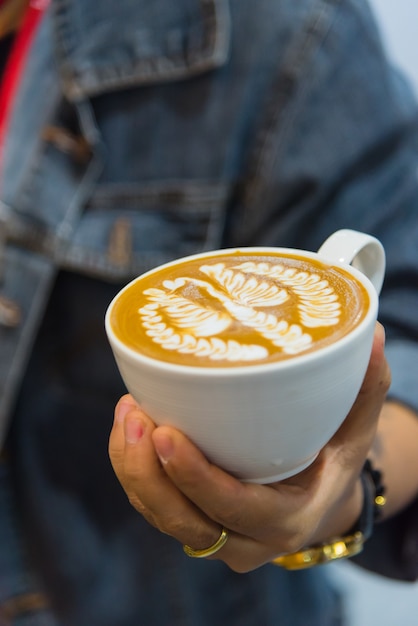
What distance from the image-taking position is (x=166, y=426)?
0.38 m

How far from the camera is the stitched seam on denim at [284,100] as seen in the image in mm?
696

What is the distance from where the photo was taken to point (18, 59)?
823 millimetres

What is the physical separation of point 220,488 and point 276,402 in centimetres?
7

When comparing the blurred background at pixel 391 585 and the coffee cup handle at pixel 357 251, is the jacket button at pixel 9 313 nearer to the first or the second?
the coffee cup handle at pixel 357 251

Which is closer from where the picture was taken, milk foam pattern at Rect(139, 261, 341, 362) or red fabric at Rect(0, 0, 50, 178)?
milk foam pattern at Rect(139, 261, 341, 362)

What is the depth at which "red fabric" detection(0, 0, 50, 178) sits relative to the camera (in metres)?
0.80

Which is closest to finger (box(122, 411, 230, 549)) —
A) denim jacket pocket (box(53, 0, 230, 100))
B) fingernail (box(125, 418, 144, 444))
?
fingernail (box(125, 418, 144, 444))

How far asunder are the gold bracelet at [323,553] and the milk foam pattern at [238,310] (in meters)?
0.25

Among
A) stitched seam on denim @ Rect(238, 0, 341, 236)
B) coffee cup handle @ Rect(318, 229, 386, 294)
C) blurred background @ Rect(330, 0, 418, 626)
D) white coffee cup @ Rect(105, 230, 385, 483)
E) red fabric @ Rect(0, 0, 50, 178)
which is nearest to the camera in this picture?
white coffee cup @ Rect(105, 230, 385, 483)

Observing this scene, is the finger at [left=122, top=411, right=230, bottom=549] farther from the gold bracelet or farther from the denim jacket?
the denim jacket

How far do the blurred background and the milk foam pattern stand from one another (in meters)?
0.88

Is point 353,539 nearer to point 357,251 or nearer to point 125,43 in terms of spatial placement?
point 357,251

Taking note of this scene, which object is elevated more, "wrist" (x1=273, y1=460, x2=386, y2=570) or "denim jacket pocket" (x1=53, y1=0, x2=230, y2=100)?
"denim jacket pocket" (x1=53, y1=0, x2=230, y2=100)

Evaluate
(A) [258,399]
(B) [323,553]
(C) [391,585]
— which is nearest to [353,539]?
(B) [323,553]
